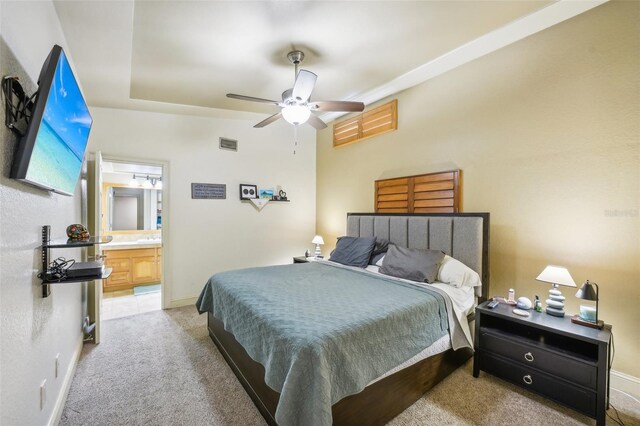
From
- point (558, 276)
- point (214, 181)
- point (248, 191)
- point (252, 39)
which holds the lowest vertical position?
point (558, 276)

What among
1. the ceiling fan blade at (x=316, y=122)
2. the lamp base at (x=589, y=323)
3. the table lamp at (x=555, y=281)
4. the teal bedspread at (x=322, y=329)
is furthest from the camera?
the ceiling fan blade at (x=316, y=122)

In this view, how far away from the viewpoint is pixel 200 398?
6.63 ft

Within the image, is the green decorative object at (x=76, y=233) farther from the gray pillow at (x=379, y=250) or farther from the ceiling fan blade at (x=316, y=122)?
the gray pillow at (x=379, y=250)

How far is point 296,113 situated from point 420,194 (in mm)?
1794

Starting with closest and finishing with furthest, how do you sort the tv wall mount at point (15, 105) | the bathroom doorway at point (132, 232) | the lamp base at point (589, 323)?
the tv wall mount at point (15, 105), the lamp base at point (589, 323), the bathroom doorway at point (132, 232)

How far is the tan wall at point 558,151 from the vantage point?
2.05m

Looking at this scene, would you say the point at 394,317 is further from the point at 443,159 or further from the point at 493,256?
the point at 443,159

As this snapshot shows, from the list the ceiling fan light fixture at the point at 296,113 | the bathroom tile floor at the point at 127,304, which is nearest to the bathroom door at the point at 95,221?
the bathroom tile floor at the point at 127,304

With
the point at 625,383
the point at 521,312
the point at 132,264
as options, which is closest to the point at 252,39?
the point at 521,312

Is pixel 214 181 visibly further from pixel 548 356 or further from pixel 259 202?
pixel 548 356

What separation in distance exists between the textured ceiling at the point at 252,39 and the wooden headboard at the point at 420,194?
1.28 metres

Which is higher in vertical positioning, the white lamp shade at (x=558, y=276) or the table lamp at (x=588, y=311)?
the white lamp shade at (x=558, y=276)

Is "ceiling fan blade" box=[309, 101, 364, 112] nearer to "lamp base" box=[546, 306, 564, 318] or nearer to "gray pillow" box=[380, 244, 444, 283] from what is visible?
"gray pillow" box=[380, 244, 444, 283]

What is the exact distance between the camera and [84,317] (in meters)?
2.88
